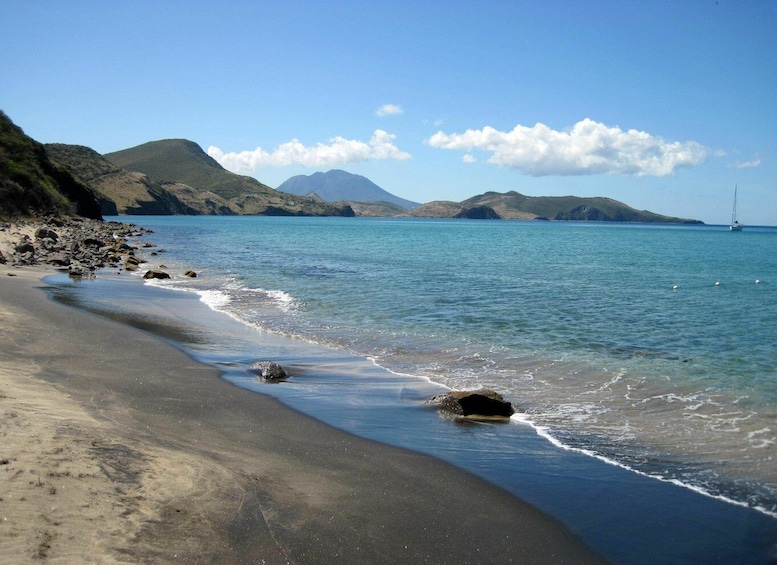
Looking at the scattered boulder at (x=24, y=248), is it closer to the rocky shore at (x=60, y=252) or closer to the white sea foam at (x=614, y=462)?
the rocky shore at (x=60, y=252)

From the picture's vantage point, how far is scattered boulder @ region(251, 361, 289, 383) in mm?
12280

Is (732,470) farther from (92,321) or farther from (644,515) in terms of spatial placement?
(92,321)

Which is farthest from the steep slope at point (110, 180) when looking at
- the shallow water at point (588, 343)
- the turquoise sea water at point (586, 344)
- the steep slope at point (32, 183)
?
the shallow water at point (588, 343)

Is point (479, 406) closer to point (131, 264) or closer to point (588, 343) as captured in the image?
point (588, 343)

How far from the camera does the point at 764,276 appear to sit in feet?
141

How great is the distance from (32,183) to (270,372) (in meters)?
63.2

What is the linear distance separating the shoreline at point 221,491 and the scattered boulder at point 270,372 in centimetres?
205

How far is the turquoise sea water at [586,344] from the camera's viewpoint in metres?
9.51

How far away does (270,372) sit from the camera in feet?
40.6

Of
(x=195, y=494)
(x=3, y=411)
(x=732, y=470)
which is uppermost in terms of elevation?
(x=3, y=411)

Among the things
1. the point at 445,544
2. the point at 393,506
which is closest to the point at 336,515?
the point at 393,506

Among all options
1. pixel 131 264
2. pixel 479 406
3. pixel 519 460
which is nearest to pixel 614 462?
pixel 519 460

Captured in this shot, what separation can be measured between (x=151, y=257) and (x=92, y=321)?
3217cm

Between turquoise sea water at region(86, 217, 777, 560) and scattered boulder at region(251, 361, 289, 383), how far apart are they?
0.68 meters
